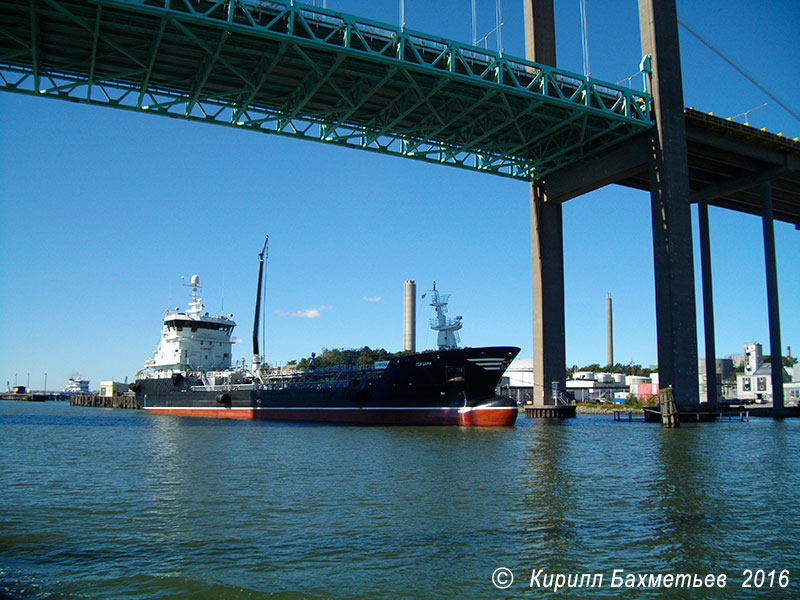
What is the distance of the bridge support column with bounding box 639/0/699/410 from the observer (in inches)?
1248

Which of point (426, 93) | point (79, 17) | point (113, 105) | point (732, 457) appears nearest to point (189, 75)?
point (113, 105)

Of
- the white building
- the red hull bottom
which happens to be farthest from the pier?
the white building

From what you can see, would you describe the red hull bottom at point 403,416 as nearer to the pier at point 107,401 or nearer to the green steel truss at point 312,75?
the green steel truss at point 312,75

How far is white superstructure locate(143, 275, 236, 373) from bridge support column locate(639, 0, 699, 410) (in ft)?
104

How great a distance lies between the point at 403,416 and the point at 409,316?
88065 millimetres

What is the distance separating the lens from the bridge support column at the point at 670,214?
31.7m

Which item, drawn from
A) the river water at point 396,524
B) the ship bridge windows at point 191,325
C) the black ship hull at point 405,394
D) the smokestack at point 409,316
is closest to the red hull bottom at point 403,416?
the black ship hull at point 405,394

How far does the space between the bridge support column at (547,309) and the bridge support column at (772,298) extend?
13.0 m

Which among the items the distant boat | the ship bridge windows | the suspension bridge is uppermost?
the suspension bridge

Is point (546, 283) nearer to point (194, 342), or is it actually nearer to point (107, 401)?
point (194, 342)

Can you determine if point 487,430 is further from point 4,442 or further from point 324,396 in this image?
point 4,442

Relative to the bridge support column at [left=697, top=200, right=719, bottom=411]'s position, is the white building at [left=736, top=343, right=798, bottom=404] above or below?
below

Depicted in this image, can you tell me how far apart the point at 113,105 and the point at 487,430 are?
74.3ft

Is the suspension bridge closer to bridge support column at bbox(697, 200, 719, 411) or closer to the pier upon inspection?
bridge support column at bbox(697, 200, 719, 411)
